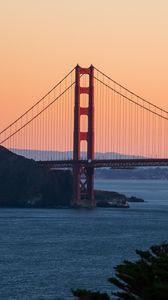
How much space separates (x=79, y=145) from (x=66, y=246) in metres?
30.9

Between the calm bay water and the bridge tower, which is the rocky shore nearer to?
the bridge tower

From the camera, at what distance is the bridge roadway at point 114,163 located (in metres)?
74.2

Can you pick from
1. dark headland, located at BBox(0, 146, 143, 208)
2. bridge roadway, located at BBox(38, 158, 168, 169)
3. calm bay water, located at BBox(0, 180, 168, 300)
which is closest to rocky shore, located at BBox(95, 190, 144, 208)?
dark headland, located at BBox(0, 146, 143, 208)

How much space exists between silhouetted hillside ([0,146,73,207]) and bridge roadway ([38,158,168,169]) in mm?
8021

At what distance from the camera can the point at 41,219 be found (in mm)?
71875

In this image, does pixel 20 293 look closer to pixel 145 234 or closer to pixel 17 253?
pixel 17 253

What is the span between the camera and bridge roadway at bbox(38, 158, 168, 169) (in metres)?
74.2

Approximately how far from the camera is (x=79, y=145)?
80.9 m

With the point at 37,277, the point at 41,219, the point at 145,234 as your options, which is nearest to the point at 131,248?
the point at 145,234

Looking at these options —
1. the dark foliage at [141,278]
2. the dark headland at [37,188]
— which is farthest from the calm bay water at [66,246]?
the dark foliage at [141,278]

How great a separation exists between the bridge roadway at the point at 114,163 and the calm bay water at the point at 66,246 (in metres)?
3.08

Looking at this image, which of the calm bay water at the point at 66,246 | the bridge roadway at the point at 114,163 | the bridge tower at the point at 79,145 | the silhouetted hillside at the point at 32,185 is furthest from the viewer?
the silhouetted hillside at the point at 32,185

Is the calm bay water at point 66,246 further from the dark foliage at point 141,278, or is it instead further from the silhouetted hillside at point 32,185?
the dark foliage at point 141,278

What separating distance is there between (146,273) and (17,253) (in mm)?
28709
